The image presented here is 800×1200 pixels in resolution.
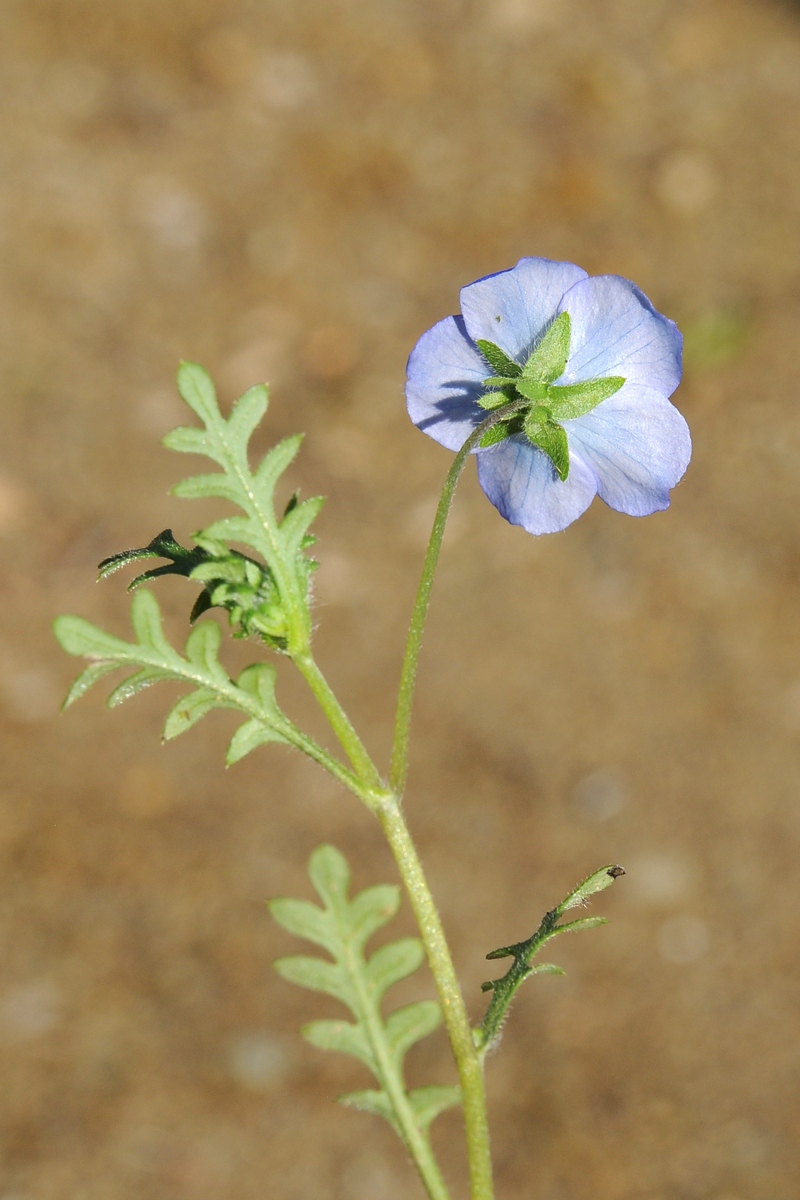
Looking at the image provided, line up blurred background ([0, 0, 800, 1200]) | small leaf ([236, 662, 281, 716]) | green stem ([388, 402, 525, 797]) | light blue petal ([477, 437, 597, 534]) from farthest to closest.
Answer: blurred background ([0, 0, 800, 1200]) < light blue petal ([477, 437, 597, 534]) < small leaf ([236, 662, 281, 716]) < green stem ([388, 402, 525, 797])

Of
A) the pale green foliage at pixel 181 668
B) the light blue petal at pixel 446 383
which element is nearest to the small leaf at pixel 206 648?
the pale green foliage at pixel 181 668

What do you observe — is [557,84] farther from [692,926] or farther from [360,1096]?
[360,1096]

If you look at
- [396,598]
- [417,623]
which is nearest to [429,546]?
[417,623]

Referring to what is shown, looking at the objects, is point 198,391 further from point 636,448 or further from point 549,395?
point 636,448

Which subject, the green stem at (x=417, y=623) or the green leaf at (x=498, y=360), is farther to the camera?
the green leaf at (x=498, y=360)

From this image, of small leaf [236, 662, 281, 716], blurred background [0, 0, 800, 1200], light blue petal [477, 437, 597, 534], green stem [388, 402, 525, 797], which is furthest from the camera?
blurred background [0, 0, 800, 1200]

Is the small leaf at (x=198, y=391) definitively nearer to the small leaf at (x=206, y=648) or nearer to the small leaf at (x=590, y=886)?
the small leaf at (x=206, y=648)

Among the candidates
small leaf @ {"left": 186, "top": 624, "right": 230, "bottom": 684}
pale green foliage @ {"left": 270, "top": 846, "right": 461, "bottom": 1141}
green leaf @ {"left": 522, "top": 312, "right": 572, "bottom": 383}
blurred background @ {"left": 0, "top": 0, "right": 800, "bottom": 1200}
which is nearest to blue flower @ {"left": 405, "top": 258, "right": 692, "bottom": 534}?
green leaf @ {"left": 522, "top": 312, "right": 572, "bottom": 383}

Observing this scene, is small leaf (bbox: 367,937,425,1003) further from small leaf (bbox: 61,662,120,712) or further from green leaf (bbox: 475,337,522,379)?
green leaf (bbox: 475,337,522,379)
